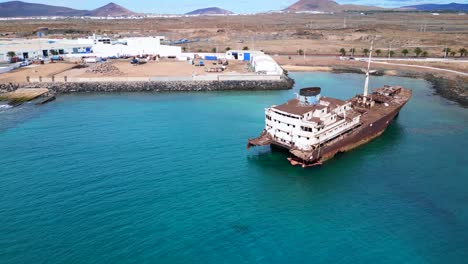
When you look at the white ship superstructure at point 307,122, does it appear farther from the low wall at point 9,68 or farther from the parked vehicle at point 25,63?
the parked vehicle at point 25,63

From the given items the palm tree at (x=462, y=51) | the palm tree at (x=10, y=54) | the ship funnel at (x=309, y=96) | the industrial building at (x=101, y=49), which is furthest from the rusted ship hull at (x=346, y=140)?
the palm tree at (x=10, y=54)

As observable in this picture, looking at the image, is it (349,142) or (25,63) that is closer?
(349,142)

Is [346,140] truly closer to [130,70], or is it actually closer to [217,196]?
[217,196]

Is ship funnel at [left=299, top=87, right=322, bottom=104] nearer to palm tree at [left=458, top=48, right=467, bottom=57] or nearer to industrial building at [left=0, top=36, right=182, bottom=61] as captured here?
industrial building at [left=0, top=36, right=182, bottom=61]

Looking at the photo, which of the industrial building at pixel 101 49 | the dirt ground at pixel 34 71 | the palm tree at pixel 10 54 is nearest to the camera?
the dirt ground at pixel 34 71

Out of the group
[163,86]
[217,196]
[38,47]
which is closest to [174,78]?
[163,86]

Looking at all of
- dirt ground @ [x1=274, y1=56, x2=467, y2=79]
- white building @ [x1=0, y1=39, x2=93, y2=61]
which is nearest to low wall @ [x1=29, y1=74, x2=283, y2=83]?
dirt ground @ [x1=274, y1=56, x2=467, y2=79]

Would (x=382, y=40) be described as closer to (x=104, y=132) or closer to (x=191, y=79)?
(x=191, y=79)
